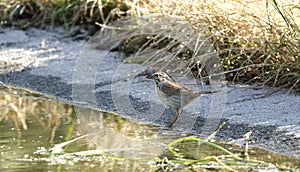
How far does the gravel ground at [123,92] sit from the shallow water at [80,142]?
21 cm

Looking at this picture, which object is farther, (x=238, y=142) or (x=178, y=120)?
(x=178, y=120)

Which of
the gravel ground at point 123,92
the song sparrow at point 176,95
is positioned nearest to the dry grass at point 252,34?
Answer: the gravel ground at point 123,92

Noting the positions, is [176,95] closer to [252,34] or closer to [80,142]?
[80,142]

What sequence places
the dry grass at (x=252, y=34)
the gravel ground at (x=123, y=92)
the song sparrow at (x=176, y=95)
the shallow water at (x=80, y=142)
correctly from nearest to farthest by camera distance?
the shallow water at (x=80, y=142)
the gravel ground at (x=123, y=92)
the song sparrow at (x=176, y=95)
the dry grass at (x=252, y=34)

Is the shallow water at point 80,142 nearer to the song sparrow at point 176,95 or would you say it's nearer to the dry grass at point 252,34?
the song sparrow at point 176,95

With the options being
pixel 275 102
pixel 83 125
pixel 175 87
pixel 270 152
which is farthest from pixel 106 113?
pixel 270 152

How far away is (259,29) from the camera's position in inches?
231

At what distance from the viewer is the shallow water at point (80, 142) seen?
4.04 m

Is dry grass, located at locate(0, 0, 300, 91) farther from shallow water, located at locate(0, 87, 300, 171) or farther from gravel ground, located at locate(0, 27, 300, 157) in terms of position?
shallow water, located at locate(0, 87, 300, 171)

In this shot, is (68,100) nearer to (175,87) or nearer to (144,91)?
(144,91)

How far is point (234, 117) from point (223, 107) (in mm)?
282

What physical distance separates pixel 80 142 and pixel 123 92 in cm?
160

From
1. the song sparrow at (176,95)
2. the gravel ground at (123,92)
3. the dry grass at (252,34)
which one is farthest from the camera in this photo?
the dry grass at (252,34)

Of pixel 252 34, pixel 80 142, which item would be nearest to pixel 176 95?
pixel 80 142
